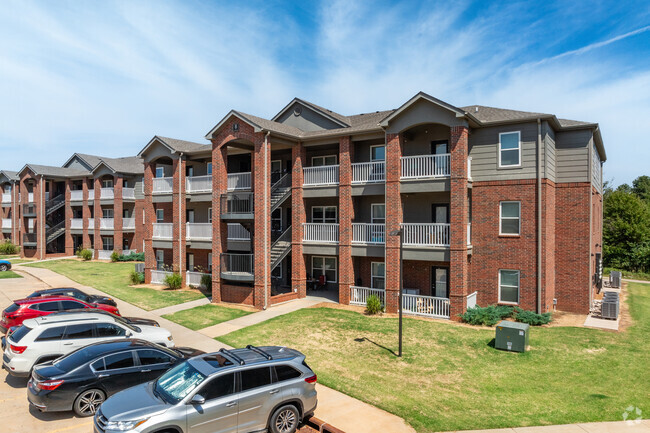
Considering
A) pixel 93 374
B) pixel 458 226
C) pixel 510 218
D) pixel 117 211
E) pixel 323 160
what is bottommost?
pixel 93 374

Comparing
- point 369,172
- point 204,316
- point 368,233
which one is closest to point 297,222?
point 368,233

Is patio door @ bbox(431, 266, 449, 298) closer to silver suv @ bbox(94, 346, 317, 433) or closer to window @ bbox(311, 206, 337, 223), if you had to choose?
window @ bbox(311, 206, 337, 223)

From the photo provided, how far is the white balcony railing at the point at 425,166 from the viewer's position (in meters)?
19.8

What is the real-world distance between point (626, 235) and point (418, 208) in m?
30.3

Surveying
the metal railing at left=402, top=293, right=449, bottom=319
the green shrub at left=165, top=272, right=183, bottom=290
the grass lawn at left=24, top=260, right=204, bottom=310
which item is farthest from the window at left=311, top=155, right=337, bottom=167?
the green shrub at left=165, top=272, right=183, bottom=290

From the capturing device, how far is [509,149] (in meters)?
19.8

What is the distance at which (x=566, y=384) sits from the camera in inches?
468

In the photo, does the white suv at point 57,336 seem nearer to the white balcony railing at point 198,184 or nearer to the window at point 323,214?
the window at point 323,214

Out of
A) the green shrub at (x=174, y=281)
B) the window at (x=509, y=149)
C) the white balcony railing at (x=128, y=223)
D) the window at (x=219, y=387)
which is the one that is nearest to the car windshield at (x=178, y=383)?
the window at (x=219, y=387)

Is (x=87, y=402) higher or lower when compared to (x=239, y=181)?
lower

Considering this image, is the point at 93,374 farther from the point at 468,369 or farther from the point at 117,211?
the point at 117,211

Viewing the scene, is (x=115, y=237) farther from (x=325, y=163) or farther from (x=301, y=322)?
(x=301, y=322)

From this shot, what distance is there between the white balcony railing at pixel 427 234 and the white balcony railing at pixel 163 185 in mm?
17519

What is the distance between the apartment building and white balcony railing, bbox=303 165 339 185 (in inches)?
2.4
